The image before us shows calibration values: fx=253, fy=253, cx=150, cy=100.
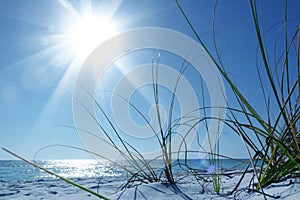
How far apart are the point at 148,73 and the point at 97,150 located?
67 cm

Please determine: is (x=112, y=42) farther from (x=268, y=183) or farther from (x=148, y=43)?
(x=268, y=183)

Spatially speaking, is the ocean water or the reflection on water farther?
the reflection on water

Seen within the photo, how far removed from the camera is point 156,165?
1.45m

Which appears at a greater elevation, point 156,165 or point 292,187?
point 156,165

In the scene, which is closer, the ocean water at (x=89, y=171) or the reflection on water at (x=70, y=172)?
the ocean water at (x=89, y=171)

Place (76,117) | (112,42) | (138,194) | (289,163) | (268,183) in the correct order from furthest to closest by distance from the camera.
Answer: (112,42)
(76,117)
(138,194)
(268,183)
(289,163)

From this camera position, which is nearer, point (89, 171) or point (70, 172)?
point (89, 171)

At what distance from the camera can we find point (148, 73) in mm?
1808

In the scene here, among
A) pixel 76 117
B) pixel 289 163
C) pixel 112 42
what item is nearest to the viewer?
pixel 289 163

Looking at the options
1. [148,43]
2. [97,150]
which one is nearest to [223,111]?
[97,150]

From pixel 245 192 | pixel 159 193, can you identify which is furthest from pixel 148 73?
pixel 245 192

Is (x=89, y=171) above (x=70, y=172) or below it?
below

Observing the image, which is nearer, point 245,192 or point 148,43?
point 245,192

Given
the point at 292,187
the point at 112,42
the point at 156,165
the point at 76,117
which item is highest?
the point at 112,42
